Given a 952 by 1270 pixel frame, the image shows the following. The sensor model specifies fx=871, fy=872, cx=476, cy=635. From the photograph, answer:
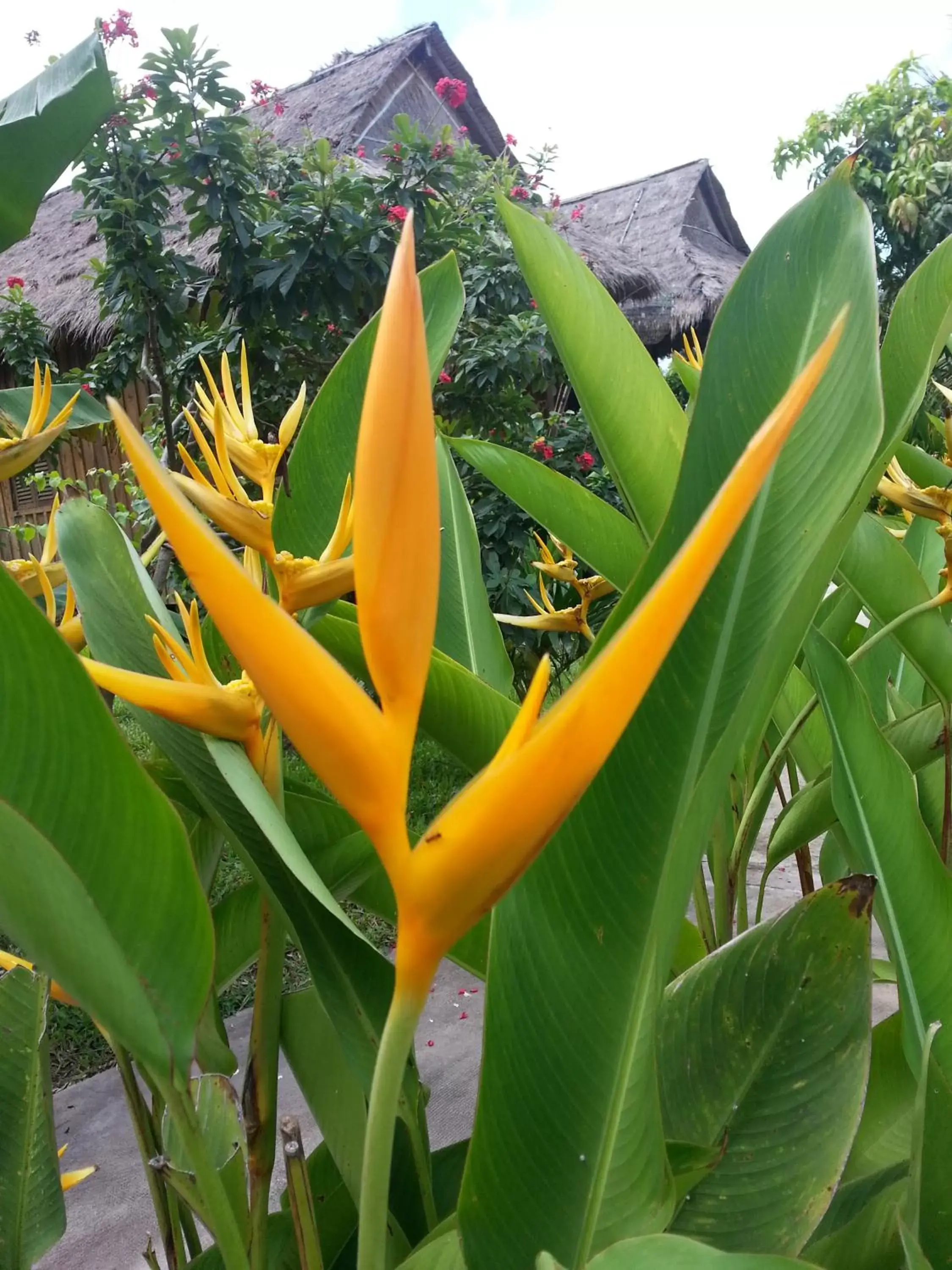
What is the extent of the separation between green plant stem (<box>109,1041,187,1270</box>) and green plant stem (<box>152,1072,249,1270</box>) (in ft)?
0.40

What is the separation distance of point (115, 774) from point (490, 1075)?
20 centimetres

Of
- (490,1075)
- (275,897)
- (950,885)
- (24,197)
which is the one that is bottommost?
(950,885)

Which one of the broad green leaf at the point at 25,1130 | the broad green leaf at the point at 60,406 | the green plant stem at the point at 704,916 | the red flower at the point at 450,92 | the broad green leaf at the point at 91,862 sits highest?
the red flower at the point at 450,92

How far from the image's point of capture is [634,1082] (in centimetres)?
35

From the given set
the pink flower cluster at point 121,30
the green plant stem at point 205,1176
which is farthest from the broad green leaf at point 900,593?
the pink flower cluster at point 121,30

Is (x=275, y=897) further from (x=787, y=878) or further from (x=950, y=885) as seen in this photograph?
(x=787, y=878)

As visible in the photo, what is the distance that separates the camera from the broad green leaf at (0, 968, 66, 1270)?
1.53ft

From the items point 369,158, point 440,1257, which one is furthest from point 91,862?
point 369,158

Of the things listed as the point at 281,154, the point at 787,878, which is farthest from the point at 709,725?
the point at 281,154

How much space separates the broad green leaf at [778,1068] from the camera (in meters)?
0.39

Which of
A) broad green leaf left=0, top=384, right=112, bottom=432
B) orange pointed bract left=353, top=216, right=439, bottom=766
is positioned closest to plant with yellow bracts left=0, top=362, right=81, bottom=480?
broad green leaf left=0, top=384, right=112, bottom=432

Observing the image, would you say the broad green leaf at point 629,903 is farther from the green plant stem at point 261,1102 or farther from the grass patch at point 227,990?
the grass patch at point 227,990

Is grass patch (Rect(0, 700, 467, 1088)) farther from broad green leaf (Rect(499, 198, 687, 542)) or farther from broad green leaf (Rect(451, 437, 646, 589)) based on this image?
broad green leaf (Rect(499, 198, 687, 542))

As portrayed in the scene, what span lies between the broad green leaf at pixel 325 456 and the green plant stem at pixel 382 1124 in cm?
39
